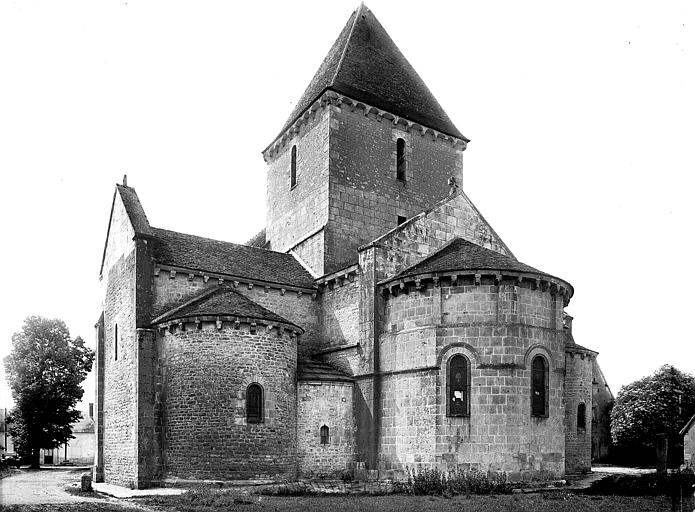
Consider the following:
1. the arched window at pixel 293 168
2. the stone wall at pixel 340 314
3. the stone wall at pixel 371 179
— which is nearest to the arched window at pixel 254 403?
the stone wall at pixel 340 314

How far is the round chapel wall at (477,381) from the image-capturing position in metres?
21.5

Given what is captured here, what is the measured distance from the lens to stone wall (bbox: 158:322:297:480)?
21625 mm

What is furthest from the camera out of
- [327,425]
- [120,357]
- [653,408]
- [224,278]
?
[653,408]

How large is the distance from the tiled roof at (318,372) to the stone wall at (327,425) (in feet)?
0.59

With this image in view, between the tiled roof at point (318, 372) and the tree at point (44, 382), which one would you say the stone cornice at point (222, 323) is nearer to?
the tiled roof at point (318, 372)

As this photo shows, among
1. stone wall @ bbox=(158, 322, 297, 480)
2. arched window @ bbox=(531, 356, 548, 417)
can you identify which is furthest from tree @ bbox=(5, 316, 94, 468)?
arched window @ bbox=(531, 356, 548, 417)

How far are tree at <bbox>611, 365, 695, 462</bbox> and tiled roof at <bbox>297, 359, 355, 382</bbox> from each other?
92.9 feet

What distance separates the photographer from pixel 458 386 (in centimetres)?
2195

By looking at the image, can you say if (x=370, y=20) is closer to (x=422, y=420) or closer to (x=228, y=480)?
(x=422, y=420)

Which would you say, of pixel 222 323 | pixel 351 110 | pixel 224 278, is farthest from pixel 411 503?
pixel 351 110

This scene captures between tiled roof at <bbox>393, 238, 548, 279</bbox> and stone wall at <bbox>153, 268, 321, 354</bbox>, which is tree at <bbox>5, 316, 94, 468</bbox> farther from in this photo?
tiled roof at <bbox>393, 238, 548, 279</bbox>

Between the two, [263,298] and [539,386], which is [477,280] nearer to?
[539,386]

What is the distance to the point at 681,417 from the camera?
45.2 meters

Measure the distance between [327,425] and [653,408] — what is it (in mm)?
29856
